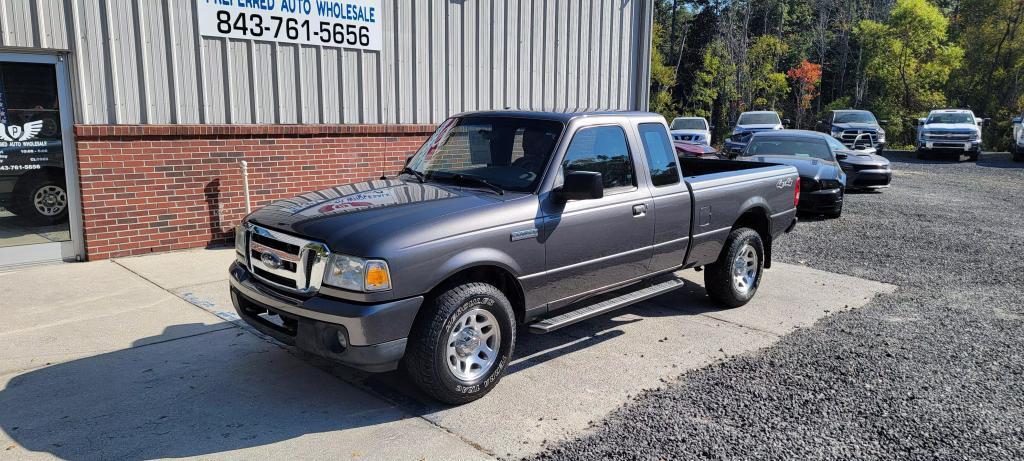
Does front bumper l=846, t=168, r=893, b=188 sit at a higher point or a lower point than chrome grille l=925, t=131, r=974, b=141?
lower

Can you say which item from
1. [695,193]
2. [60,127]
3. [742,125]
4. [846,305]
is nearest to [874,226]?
[846,305]

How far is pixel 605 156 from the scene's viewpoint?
5383 mm

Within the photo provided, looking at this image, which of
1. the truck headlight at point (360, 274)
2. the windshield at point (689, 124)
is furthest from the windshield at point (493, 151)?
the windshield at point (689, 124)

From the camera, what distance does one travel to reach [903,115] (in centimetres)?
3869

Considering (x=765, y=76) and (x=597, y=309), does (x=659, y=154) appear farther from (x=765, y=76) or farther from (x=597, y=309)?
(x=765, y=76)

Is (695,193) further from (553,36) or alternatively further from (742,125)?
(742,125)

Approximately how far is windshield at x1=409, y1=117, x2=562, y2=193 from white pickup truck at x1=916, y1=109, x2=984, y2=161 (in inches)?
1046

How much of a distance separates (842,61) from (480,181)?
48.6 m

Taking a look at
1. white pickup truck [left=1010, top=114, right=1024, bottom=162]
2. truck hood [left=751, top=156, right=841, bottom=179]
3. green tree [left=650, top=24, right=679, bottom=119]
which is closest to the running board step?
truck hood [left=751, top=156, right=841, bottom=179]

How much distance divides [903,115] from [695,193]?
127 feet

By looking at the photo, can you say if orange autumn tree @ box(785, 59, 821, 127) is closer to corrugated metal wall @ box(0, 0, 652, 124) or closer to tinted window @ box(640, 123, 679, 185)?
corrugated metal wall @ box(0, 0, 652, 124)

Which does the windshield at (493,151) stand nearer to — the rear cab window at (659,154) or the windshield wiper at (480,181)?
the windshield wiper at (480,181)

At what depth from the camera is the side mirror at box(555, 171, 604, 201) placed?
461 cm

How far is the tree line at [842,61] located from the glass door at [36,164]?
1285 inches
